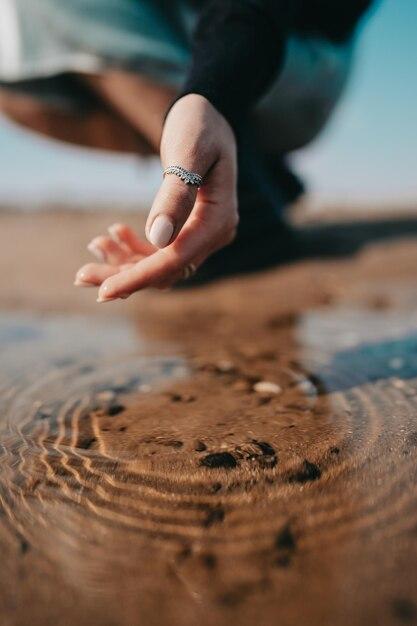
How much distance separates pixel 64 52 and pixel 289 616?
2.63 m

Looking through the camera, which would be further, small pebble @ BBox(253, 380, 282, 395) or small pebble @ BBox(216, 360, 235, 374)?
small pebble @ BBox(216, 360, 235, 374)

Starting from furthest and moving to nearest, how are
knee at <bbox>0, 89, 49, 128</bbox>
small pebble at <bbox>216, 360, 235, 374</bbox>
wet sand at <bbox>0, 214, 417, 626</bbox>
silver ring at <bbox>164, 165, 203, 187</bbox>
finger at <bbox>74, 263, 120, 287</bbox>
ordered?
knee at <bbox>0, 89, 49, 128</bbox>, small pebble at <bbox>216, 360, 235, 374</bbox>, finger at <bbox>74, 263, 120, 287</bbox>, silver ring at <bbox>164, 165, 203, 187</bbox>, wet sand at <bbox>0, 214, 417, 626</bbox>

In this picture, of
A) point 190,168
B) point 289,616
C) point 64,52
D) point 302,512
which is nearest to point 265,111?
point 64,52

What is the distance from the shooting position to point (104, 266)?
3.78 ft

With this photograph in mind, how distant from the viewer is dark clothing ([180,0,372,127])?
50.2 inches

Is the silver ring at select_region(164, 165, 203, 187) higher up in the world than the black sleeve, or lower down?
lower down

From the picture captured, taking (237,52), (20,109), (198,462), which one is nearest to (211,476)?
(198,462)

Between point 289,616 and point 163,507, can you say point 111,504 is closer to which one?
point 163,507

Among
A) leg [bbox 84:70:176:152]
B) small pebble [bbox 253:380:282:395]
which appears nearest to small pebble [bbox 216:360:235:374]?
small pebble [bbox 253:380:282:395]

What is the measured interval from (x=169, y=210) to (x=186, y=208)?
4 centimetres

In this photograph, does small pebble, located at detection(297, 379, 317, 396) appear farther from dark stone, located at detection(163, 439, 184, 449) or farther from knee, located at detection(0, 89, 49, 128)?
knee, located at detection(0, 89, 49, 128)

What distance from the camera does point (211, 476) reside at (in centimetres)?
88

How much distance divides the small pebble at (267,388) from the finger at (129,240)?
0.46m

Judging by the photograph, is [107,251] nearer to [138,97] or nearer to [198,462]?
[198,462]
